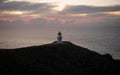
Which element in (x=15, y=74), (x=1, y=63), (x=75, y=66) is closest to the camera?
(x=15, y=74)

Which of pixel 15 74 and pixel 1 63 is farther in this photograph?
pixel 1 63

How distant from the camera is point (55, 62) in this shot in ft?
129

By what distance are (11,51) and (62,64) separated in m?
10.4

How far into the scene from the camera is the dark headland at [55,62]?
34.1 m

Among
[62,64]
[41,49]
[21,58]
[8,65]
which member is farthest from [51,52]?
[8,65]

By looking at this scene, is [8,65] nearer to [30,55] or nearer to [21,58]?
[21,58]

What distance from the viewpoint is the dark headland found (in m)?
34.1

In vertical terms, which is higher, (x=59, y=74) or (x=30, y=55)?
(x=30, y=55)

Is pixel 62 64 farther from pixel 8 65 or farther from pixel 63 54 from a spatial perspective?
pixel 8 65

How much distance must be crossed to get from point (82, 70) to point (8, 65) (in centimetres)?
1359

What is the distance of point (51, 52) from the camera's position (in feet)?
143

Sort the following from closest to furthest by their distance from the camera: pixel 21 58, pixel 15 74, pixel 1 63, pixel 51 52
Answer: pixel 15 74 < pixel 1 63 < pixel 21 58 < pixel 51 52

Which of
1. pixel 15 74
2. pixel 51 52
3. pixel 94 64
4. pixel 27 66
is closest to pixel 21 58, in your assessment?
pixel 27 66

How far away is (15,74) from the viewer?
32.0 meters
